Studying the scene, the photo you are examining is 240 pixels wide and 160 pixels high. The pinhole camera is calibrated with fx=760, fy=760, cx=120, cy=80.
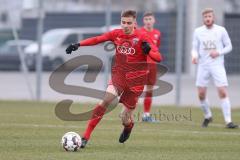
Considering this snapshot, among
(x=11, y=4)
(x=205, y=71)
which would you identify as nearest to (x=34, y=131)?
(x=205, y=71)

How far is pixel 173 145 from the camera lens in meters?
11.5

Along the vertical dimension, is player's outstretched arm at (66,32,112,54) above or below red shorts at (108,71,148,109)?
above

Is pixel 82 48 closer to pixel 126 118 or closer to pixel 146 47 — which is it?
pixel 126 118

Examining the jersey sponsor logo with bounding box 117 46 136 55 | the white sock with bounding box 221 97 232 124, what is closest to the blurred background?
the white sock with bounding box 221 97 232 124

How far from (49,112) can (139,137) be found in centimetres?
506

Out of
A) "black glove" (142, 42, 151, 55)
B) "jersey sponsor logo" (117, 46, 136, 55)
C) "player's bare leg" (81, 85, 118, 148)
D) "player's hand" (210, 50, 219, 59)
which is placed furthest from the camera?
"player's hand" (210, 50, 219, 59)

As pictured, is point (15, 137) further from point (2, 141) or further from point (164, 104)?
point (164, 104)

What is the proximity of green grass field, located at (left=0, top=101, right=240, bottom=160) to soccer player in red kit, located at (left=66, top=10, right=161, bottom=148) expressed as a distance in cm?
47

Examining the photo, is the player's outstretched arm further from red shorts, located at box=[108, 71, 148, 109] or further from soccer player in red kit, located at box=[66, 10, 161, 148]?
red shorts, located at box=[108, 71, 148, 109]

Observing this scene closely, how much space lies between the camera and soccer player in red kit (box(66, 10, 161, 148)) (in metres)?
11.0

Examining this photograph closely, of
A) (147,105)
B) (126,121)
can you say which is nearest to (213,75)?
(147,105)

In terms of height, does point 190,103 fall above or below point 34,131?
below

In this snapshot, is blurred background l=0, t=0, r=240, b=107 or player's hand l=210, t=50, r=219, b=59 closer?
player's hand l=210, t=50, r=219, b=59

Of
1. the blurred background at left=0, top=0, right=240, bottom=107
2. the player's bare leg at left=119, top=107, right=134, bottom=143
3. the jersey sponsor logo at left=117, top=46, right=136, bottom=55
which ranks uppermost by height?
the jersey sponsor logo at left=117, top=46, right=136, bottom=55
